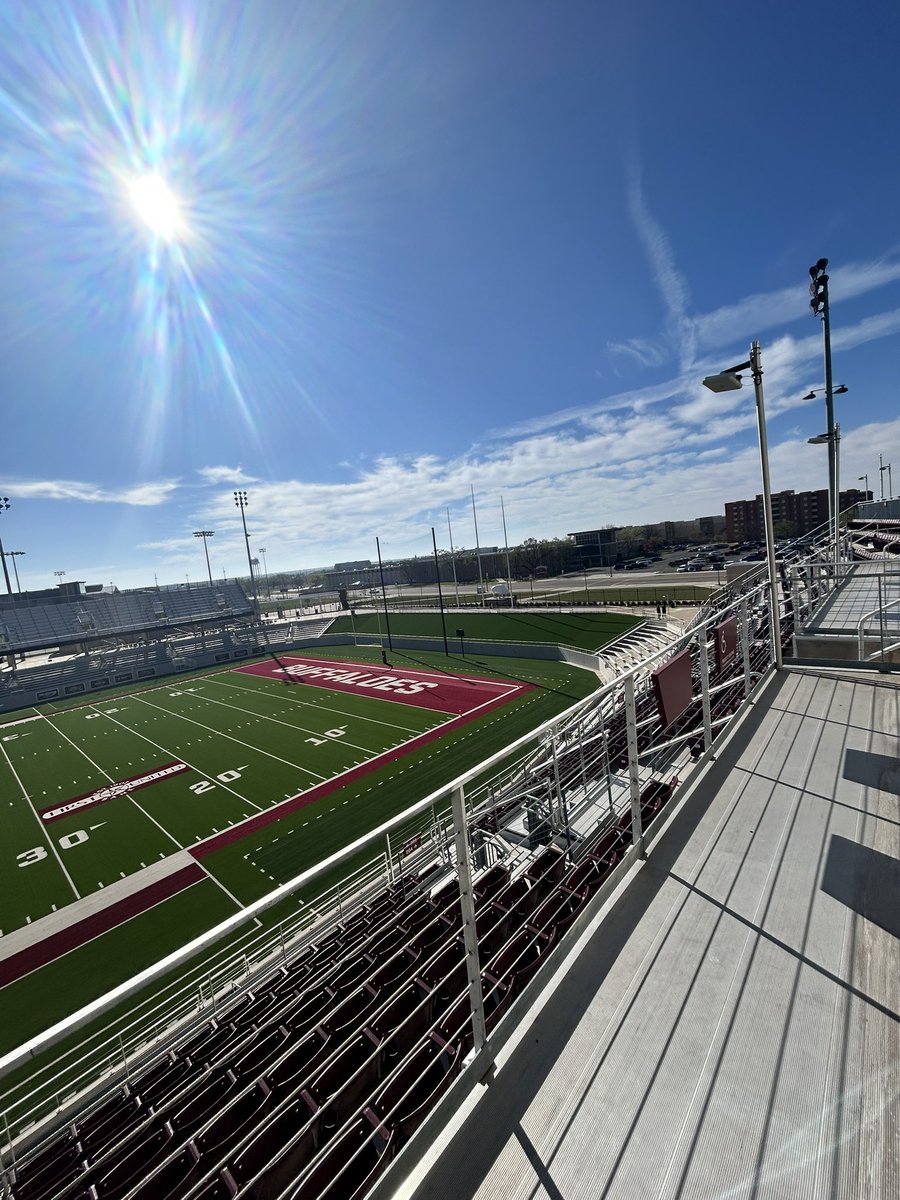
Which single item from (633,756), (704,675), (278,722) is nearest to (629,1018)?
(633,756)

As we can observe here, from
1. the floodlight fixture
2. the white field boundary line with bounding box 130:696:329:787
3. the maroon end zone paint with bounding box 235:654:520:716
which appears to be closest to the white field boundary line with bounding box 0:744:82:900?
the white field boundary line with bounding box 130:696:329:787

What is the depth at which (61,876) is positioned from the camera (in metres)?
15.0

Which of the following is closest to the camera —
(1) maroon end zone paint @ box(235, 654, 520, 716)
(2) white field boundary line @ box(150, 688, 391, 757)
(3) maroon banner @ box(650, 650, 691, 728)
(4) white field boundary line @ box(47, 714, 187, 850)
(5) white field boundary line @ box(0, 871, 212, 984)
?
(3) maroon banner @ box(650, 650, 691, 728)

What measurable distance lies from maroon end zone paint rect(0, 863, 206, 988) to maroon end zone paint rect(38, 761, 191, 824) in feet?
25.0

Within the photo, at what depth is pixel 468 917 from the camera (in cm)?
235

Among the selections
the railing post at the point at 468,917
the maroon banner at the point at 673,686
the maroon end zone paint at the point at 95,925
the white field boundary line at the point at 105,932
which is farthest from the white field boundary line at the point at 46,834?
the maroon banner at the point at 673,686

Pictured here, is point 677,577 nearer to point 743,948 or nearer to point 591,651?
point 591,651

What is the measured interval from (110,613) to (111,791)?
6078cm

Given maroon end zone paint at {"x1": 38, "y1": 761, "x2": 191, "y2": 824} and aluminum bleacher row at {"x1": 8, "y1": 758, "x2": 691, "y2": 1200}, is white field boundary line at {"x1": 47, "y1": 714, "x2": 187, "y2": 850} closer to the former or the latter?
maroon end zone paint at {"x1": 38, "y1": 761, "x2": 191, "y2": 824}

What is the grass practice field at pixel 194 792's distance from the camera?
12.3 metres

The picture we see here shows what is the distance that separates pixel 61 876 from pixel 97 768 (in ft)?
32.8

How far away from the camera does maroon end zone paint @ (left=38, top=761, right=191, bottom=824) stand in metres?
19.4

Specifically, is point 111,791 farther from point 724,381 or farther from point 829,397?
point 829,397

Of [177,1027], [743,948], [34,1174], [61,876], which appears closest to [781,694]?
[743,948]
